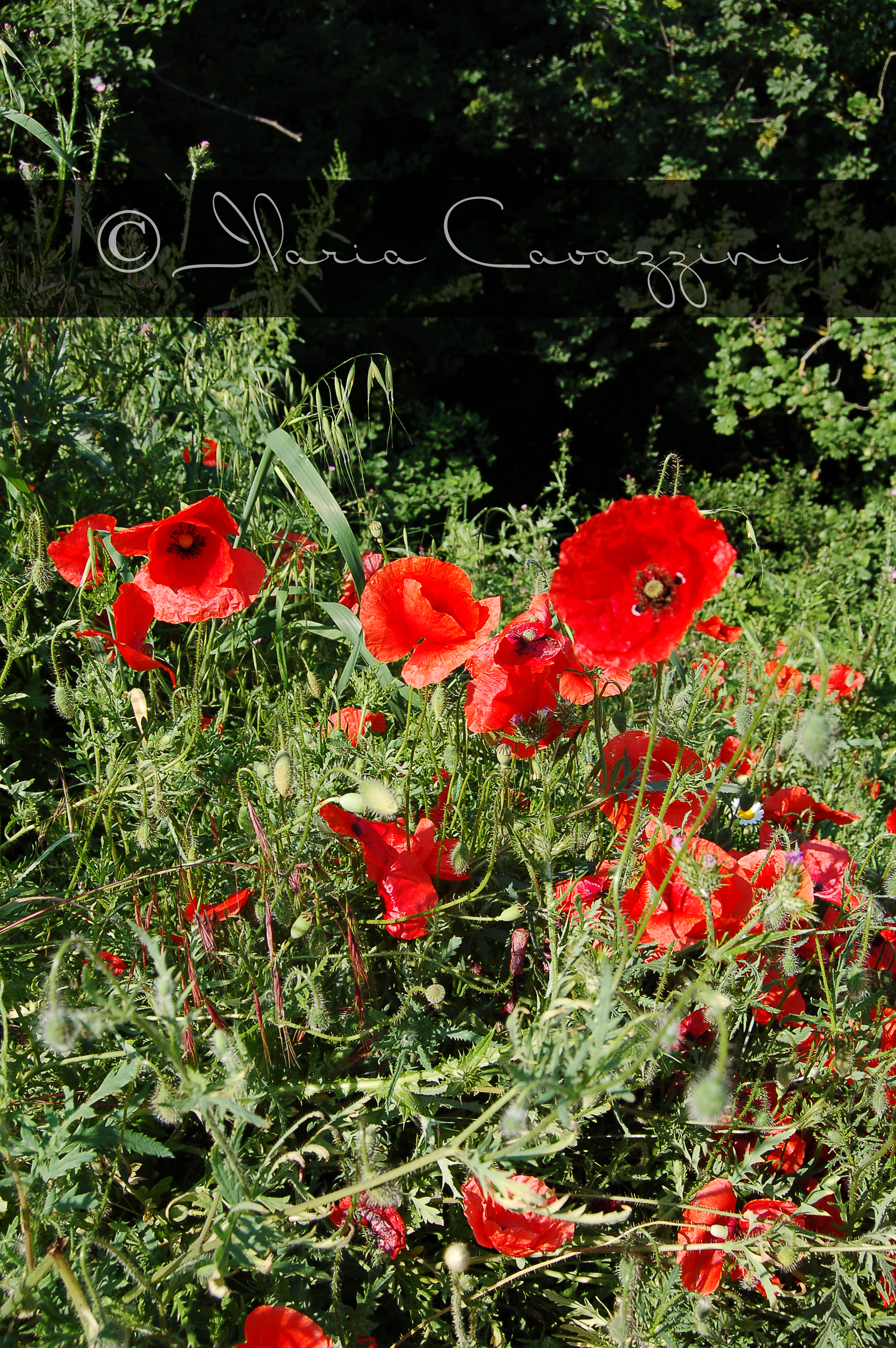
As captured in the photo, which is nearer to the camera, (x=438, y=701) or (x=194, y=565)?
(x=438, y=701)

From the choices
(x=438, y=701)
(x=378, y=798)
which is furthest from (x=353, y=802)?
(x=438, y=701)

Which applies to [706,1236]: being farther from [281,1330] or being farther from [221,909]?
[221,909]

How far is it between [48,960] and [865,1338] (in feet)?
3.52

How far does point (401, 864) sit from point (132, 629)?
60 centimetres

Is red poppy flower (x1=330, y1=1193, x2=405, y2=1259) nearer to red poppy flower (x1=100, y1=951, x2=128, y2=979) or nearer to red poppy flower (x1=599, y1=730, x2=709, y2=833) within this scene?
red poppy flower (x1=100, y1=951, x2=128, y2=979)

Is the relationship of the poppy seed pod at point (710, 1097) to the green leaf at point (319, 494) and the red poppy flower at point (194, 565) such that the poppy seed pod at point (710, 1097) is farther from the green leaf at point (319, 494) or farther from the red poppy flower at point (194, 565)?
the green leaf at point (319, 494)

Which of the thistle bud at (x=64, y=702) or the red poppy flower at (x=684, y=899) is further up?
the thistle bud at (x=64, y=702)

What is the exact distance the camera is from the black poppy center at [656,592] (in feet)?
3.20

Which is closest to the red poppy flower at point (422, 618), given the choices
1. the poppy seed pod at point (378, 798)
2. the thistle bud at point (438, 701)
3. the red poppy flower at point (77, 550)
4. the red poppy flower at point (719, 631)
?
the thistle bud at point (438, 701)

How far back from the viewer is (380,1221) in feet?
3.47

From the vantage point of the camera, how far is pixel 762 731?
1.68 meters

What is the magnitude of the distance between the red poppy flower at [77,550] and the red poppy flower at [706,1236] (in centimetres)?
117

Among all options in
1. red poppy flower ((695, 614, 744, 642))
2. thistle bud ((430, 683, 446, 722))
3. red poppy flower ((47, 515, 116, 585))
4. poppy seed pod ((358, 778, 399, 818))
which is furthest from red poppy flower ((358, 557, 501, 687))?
red poppy flower ((695, 614, 744, 642))

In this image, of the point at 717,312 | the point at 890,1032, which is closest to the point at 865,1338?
the point at 890,1032
